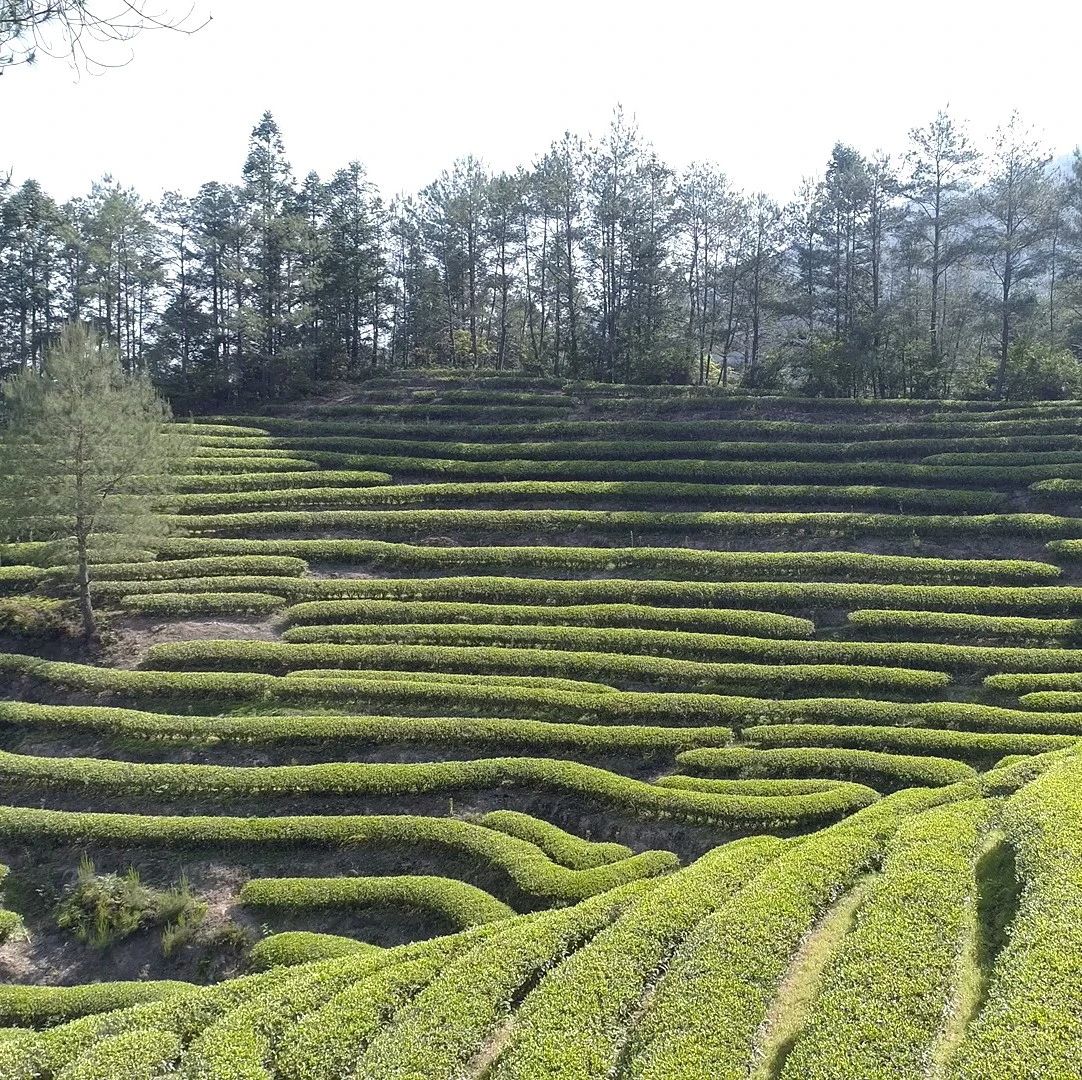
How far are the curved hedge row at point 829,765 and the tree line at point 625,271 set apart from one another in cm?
3098

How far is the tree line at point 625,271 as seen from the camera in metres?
42.6

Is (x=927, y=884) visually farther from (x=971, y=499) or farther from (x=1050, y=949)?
(x=971, y=499)

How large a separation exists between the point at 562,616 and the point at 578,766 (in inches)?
264

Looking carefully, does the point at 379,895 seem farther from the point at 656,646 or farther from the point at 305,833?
the point at 656,646

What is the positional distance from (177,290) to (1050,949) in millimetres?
54155

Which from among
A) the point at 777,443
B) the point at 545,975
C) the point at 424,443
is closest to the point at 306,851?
the point at 545,975

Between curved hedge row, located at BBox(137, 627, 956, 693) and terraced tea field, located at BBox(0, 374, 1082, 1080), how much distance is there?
93 millimetres

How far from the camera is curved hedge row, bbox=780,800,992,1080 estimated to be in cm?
801

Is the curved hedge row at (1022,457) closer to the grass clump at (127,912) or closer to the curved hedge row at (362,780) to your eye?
the curved hedge row at (362,780)

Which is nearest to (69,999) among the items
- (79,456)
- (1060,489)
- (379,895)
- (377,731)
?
(379,895)

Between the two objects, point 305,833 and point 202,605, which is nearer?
point 305,833

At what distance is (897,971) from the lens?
9.14 meters

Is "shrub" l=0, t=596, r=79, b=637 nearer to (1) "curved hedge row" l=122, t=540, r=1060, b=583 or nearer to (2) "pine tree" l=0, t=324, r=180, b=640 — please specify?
(2) "pine tree" l=0, t=324, r=180, b=640

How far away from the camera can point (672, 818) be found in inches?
622
